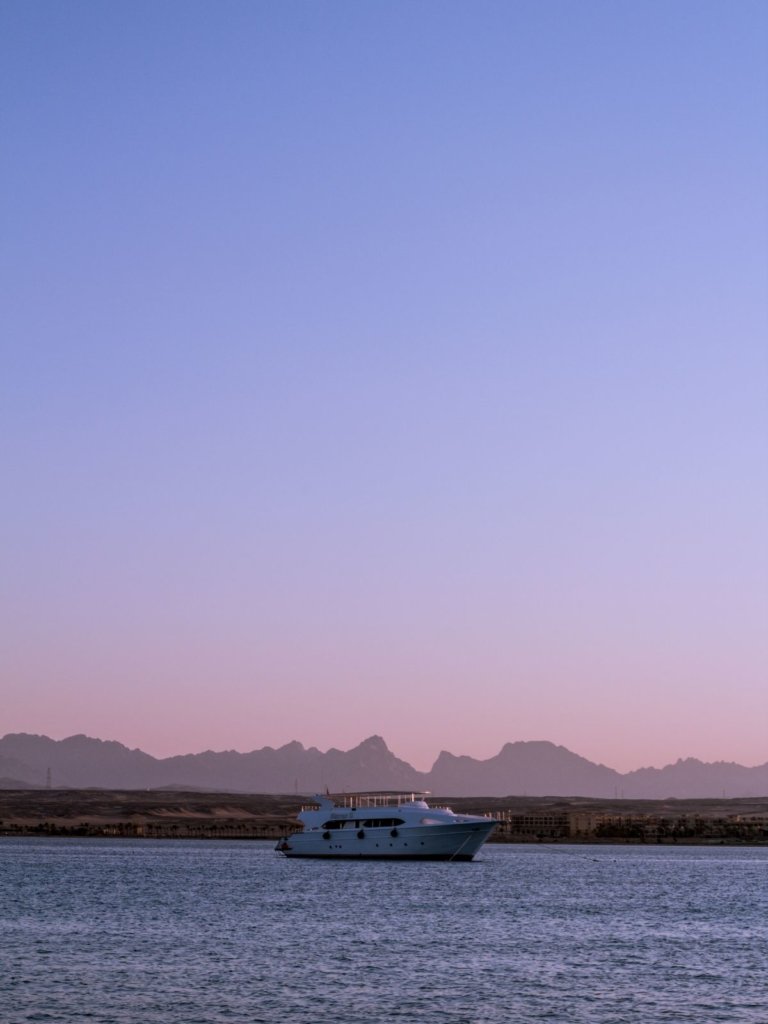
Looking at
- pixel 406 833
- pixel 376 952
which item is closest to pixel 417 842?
pixel 406 833

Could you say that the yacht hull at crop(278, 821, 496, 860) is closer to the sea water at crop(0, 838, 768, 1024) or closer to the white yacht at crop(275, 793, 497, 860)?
the white yacht at crop(275, 793, 497, 860)

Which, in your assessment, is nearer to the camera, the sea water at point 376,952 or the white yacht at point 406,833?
the sea water at point 376,952

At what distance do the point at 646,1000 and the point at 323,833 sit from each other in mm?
128016

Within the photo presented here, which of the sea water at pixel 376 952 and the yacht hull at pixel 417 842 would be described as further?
the yacht hull at pixel 417 842

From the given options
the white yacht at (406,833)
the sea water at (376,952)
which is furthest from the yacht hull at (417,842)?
the sea water at (376,952)

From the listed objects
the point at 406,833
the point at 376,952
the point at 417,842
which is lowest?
the point at 376,952

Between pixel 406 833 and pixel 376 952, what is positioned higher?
pixel 406 833

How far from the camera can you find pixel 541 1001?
179 ft

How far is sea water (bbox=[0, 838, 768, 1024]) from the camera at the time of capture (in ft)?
171

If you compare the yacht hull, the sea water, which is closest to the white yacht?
the yacht hull

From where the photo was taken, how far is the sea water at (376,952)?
5222cm

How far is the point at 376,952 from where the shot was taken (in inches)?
2768

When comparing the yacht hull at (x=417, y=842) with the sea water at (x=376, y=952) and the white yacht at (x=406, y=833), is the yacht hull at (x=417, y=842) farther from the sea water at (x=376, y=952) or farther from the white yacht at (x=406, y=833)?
the sea water at (x=376, y=952)

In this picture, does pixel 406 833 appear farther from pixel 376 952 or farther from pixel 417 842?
pixel 376 952
